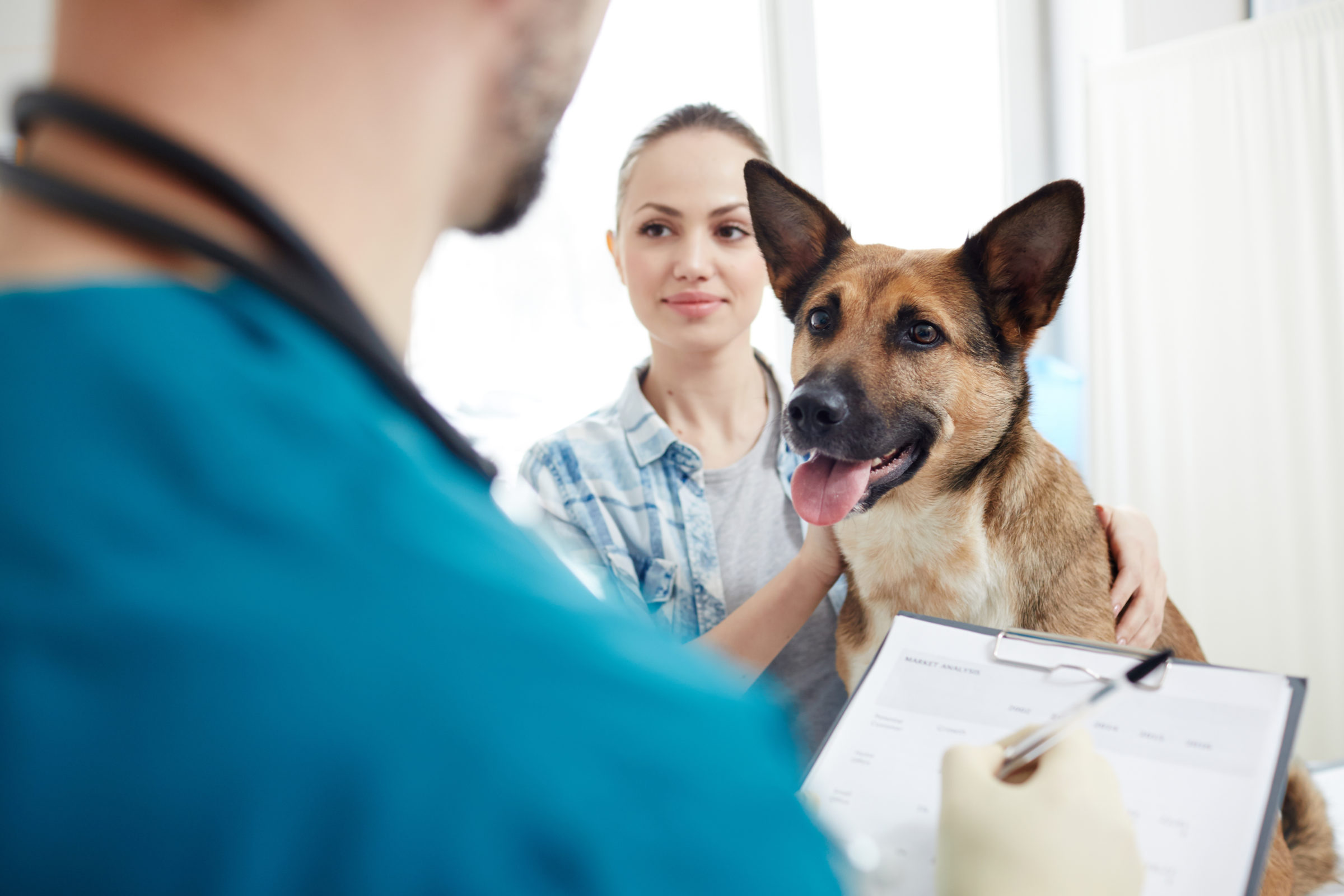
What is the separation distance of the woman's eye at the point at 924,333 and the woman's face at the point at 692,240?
0.38m

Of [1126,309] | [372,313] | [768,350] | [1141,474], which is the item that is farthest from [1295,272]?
[372,313]

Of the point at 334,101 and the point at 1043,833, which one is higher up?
the point at 334,101

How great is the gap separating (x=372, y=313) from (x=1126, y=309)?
267 centimetres

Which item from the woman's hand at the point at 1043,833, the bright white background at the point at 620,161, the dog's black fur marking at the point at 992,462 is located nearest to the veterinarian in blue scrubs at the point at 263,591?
the woman's hand at the point at 1043,833

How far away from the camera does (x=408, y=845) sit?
24 cm

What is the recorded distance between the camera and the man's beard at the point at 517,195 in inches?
17.6

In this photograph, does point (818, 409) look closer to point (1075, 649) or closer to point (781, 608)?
point (781, 608)

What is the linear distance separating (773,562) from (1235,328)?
1812mm

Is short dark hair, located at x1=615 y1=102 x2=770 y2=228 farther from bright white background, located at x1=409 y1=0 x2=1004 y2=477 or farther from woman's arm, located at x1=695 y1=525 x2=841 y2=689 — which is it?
bright white background, located at x1=409 y1=0 x2=1004 y2=477

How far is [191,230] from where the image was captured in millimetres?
271

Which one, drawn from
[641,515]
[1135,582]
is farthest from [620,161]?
[1135,582]

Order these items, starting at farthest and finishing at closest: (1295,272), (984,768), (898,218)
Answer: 1. (898,218)
2. (1295,272)
3. (984,768)

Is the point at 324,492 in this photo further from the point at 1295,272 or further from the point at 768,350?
the point at 768,350

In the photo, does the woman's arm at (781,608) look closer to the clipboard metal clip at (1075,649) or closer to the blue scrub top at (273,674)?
the clipboard metal clip at (1075,649)
